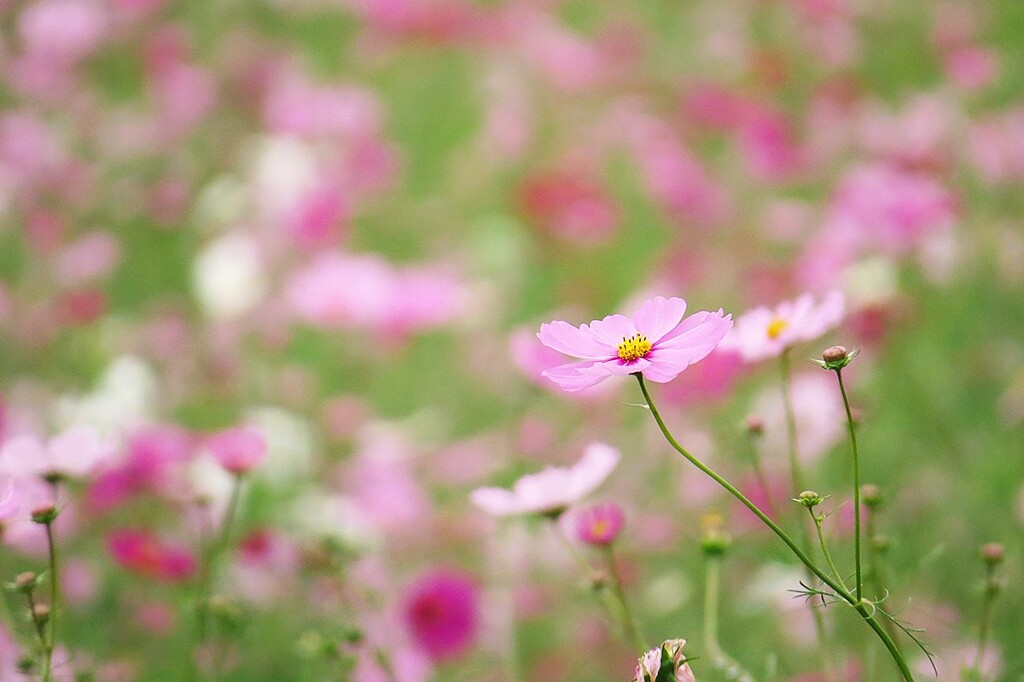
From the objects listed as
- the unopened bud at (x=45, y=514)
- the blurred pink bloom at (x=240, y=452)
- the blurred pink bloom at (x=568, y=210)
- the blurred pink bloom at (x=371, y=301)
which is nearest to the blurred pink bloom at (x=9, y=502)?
the unopened bud at (x=45, y=514)

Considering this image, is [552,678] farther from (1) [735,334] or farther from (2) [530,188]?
(2) [530,188]

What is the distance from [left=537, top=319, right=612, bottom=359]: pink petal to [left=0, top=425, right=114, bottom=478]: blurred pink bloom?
29 centimetres

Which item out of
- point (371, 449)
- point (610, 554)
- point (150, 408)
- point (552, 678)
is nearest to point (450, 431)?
point (371, 449)

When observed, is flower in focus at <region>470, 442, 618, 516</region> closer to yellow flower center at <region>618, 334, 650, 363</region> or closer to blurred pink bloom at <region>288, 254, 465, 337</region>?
yellow flower center at <region>618, 334, 650, 363</region>

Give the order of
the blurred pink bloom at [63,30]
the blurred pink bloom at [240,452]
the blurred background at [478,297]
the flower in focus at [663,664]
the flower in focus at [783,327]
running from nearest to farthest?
the flower in focus at [663,664], the flower in focus at [783,327], the blurred pink bloom at [240,452], the blurred background at [478,297], the blurred pink bloom at [63,30]

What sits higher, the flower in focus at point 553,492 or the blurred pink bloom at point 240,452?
the blurred pink bloom at point 240,452

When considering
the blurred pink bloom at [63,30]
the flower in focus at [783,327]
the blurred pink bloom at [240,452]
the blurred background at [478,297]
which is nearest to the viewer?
the flower in focus at [783,327]

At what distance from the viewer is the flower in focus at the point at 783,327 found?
486mm

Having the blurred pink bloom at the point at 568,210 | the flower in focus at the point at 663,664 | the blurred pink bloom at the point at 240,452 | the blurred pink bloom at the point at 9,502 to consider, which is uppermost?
the blurred pink bloom at the point at 568,210

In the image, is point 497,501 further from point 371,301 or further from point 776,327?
point 371,301

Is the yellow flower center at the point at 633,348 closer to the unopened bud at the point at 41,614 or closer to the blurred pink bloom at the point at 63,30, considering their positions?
the unopened bud at the point at 41,614

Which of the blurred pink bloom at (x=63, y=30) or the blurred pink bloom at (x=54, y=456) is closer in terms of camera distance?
the blurred pink bloom at (x=54, y=456)

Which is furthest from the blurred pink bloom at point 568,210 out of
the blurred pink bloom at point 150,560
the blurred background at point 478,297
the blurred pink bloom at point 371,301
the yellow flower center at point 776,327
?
the yellow flower center at point 776,327

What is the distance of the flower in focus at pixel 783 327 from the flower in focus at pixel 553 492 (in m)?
0.10
